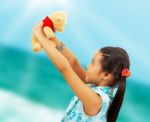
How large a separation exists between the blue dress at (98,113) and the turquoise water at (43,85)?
128cm

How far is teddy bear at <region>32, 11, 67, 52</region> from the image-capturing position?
3.52 ft

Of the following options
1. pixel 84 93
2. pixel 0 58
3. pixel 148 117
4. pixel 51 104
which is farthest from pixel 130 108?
pixel 84 93

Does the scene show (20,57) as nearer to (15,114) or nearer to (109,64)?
(15,114)

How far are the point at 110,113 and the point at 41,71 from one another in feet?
4.61

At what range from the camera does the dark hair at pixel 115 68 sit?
1.11 m

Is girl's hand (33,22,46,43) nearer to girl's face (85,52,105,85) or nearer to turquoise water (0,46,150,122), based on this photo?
Result: girl's face (85,52,105,85)

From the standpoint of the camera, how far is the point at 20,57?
249 cm

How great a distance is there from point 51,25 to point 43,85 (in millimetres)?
1380

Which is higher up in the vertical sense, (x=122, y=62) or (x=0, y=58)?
(x=0, y=58)

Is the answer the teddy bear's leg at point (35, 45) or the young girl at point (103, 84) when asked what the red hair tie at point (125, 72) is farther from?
the teddy bear's leg at point (35, 45)

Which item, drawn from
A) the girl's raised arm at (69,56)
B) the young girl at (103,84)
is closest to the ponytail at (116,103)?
the young girl at (103,84)

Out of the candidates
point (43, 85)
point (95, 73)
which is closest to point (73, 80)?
point (95, 73)

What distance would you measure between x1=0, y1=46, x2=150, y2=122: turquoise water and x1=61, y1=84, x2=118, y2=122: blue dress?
4.19 feet

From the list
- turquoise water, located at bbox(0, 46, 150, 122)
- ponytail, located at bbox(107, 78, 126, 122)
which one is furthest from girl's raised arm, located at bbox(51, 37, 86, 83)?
turquoise water, located at bbox(0, 46, 150, 122)
